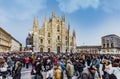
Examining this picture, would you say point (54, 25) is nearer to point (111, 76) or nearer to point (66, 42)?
point (66, 42)

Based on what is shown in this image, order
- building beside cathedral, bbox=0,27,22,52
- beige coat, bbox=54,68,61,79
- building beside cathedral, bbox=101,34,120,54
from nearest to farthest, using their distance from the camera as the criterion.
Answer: beige coat, bbox=54,68,61,79
building beside cathedral, bbox=0,27,22,52
building beside cathedral, bbox=101,34,120,54

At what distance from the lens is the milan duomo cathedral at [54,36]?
3713 inches

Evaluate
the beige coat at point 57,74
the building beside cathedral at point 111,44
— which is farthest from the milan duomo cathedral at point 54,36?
the beige coat at point 57,74

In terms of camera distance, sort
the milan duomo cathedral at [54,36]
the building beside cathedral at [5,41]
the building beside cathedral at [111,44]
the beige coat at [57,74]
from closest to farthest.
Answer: the beige coat at [57,74], the building beside cathedral at [5,41], the milan duomo cathedral at [54,36], the building beside cathedral at [111,44]

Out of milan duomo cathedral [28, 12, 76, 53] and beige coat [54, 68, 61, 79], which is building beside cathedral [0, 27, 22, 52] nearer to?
milan duomo cathedral [28, 12, 76, 53]

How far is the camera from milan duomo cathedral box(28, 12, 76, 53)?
9431 cm

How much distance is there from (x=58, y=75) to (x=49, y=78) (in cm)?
50

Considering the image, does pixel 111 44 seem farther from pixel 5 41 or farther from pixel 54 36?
pixel 5 41

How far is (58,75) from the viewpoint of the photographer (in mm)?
10102

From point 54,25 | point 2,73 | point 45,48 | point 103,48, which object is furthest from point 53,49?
point 2,73

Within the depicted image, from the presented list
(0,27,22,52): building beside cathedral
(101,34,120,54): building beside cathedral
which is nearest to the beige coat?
(0,27,22,52): building beside cathedral

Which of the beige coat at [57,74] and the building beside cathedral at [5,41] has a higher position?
the building beside cathedral at [5,41]

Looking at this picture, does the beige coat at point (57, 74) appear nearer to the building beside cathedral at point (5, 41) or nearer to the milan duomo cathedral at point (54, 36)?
the building beside cathedral at point (5, 41)

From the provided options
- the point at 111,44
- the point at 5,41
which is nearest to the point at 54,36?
the point at 5,41
